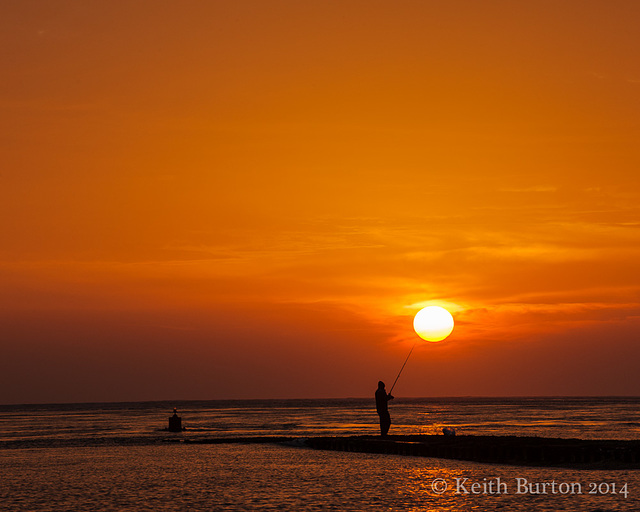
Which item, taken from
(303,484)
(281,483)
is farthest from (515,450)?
(281,483)

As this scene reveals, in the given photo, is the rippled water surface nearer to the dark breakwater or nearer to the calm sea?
the calm sea

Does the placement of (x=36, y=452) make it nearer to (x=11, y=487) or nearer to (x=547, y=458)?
(x=11, y=487)

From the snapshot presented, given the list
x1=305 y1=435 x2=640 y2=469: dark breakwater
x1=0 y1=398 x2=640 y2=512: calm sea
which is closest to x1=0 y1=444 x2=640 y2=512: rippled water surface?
x1=0 y1=398 x2=640 y2=512: calm sea

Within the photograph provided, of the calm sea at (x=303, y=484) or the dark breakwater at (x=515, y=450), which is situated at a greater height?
the dark breakwater at (x=515, y=450)

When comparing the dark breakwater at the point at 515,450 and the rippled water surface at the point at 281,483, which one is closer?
the rippled water surface at the point at 281,483

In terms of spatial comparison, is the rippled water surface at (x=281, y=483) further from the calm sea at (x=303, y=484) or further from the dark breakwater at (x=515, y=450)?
the dark breakwater at (x=515, y=450)

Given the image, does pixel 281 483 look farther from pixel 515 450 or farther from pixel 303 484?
pixel 515 450

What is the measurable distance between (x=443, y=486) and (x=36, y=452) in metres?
25.3

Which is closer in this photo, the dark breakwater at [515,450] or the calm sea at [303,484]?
the calm sea at [303,484]

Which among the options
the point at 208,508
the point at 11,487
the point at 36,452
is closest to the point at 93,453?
the point at 36,452

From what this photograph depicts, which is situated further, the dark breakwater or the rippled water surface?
the dark breakwater

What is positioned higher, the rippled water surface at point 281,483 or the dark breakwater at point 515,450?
the dark breakwater at point 515,450

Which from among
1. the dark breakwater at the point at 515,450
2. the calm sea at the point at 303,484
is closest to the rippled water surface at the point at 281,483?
the calm sea at the point at 303,484

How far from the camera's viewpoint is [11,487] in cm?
2484
